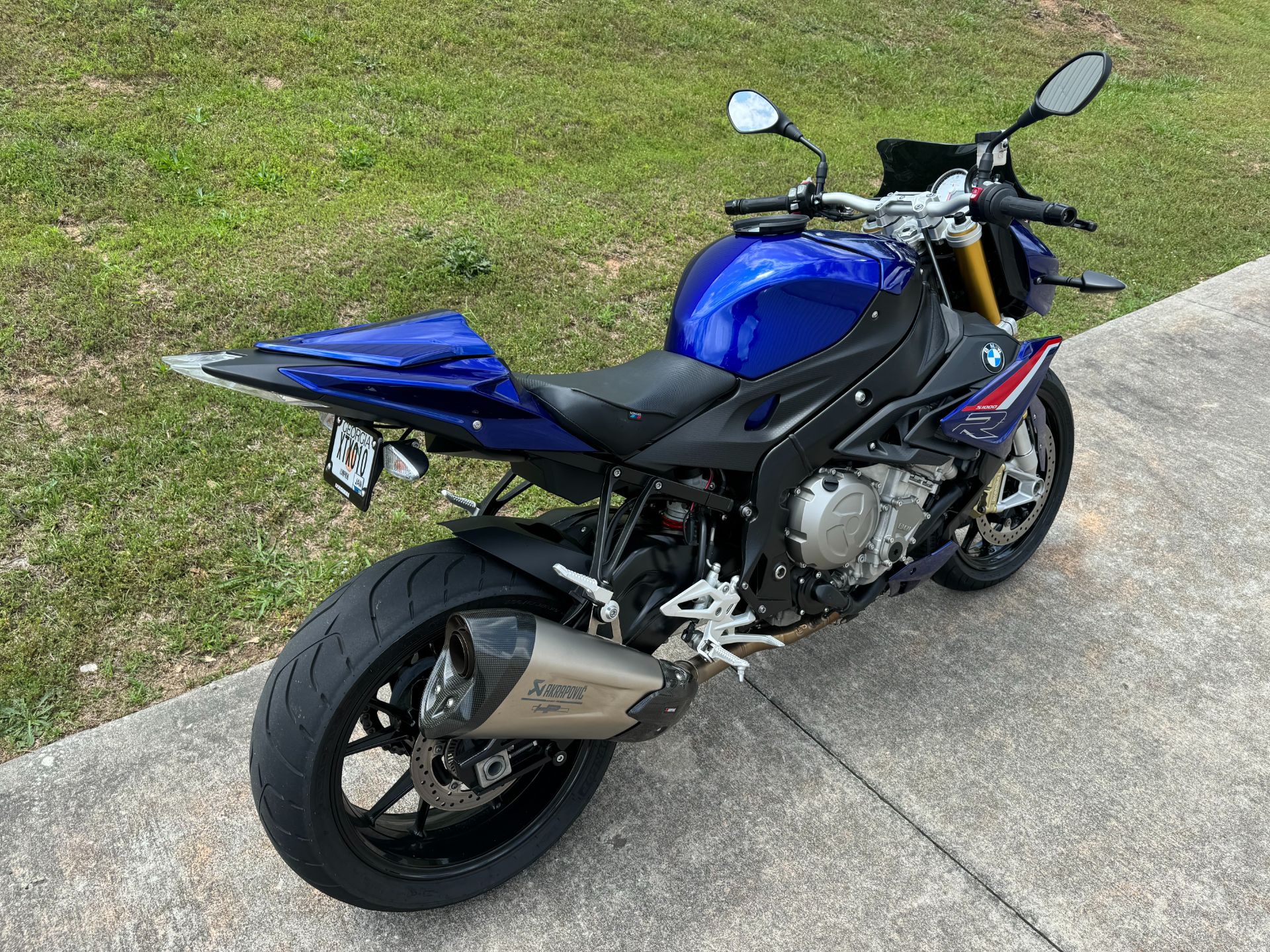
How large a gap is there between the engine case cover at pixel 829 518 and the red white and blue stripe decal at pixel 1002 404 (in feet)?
1.08

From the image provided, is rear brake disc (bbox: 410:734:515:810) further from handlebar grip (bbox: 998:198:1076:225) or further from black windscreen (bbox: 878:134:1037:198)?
black windscreen (bbox: 878:134:1037:198)

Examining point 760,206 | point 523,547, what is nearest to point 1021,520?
point 760,206

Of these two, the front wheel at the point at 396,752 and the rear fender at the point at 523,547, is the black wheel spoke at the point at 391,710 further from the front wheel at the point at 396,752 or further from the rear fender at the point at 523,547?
the rear fender at the point at 523,547

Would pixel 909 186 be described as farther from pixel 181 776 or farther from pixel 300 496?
pixel 181 776

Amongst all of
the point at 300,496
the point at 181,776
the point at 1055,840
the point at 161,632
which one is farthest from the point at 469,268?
the point at 1055,840

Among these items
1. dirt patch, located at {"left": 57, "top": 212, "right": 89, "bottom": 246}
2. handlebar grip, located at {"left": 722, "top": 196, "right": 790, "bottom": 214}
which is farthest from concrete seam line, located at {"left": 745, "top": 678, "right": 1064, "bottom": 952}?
dirt patch, located at {"left": 57, "top": 212, "right": 89, "bottom": 246}

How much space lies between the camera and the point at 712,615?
2.29 metres

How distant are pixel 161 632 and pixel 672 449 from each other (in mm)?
1869

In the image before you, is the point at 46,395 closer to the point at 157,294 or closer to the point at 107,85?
the point at 157,294

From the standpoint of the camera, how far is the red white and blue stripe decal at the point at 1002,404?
8.32 ft

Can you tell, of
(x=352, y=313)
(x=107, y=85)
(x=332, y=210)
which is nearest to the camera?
(x=352, y=313)

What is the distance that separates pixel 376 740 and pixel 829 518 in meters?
1.15

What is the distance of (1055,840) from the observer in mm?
2430

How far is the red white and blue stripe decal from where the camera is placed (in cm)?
254
